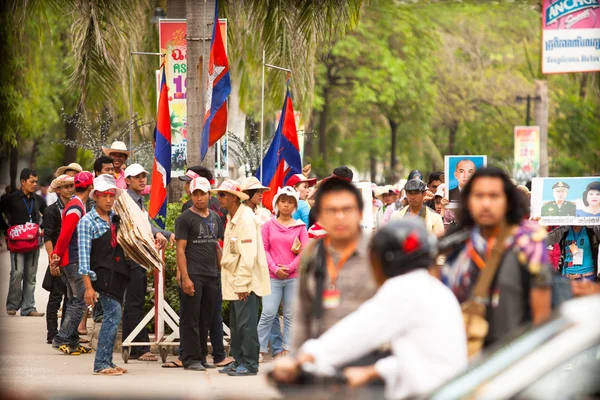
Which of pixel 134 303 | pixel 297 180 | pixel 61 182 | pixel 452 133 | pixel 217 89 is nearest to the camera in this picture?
pixel 134 303

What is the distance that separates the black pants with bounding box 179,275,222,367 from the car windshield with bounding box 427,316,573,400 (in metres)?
7.35

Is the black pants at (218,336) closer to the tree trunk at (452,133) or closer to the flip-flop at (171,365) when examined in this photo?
the flip-flop at (171,365)

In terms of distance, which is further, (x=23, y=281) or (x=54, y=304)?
(x=23, y=281)

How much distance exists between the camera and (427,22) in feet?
123

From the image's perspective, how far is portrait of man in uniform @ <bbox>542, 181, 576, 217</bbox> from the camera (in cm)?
1174

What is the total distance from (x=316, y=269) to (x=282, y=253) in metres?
6.35

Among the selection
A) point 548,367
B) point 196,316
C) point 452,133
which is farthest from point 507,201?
point 452,133

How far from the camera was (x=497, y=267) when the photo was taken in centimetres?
548

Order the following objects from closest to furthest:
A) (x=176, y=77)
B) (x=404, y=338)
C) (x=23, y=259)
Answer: (x=404, y=338) → (x=23, y=259) → (x=176, y=77)

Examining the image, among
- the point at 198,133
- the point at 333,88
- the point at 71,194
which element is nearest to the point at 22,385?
the point at 71,194

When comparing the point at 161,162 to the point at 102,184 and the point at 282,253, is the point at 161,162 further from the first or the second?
the point at 102,184

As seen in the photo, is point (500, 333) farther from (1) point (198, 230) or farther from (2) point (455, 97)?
(2) point (455, 97)

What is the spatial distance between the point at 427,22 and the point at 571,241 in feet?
86.9

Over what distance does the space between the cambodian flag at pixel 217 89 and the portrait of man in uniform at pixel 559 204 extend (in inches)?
160
